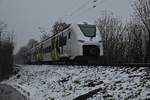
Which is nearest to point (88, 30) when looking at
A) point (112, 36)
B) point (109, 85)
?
point (109, 85)

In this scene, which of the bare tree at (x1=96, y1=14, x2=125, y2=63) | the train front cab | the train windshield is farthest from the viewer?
the bare tree at (x1=96, y1=14, x2=125, y2=63)

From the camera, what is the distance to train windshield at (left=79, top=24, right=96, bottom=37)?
26100 mm

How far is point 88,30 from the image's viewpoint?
26.5 meters

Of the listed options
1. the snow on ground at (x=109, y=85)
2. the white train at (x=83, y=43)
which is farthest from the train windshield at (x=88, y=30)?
the snow on ground at (x=109, y=85)

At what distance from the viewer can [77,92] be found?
1517cm

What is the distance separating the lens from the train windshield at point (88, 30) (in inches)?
1028

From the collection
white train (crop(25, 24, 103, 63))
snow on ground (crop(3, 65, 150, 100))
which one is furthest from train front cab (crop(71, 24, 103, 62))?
snow on ground (crop(3, 65, 150, 100))

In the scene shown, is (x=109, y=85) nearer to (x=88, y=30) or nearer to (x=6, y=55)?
(x=88, y=30)

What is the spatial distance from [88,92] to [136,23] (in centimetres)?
3991

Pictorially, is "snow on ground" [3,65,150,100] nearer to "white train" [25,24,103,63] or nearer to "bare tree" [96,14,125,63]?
"white train" [25,24,103,63]

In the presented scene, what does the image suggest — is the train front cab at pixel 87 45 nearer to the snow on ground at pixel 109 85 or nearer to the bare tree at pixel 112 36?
the snow on ground at pixel 109 85

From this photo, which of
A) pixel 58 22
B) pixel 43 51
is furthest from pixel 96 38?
pixel 58 22

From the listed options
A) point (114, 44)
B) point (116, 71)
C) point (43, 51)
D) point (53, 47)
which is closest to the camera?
point (116, 71)

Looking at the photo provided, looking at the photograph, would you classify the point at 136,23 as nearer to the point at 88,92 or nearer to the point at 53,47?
the point at 53,47
